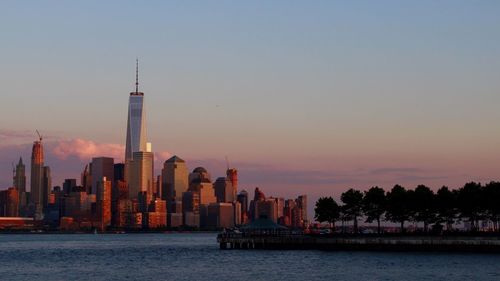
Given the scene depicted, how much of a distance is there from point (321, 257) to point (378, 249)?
49.2 ft

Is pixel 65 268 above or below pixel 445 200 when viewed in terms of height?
below

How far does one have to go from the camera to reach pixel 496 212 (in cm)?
16775

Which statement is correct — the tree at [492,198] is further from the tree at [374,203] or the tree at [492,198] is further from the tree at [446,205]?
the tree at [374,203]

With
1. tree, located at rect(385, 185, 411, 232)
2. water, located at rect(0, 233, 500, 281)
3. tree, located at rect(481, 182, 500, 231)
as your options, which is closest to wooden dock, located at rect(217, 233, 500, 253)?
water, located at rect(0, 233, 500, 281)

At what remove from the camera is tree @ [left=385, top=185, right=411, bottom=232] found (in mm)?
182750

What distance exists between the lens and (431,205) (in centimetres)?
17875

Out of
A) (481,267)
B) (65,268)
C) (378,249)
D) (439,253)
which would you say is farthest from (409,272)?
(65,268)

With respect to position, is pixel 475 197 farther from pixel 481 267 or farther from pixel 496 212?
pixel 481 267

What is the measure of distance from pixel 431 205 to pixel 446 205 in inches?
150

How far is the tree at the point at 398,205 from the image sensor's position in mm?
182750

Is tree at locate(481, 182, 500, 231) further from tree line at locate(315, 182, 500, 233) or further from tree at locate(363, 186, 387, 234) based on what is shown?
tree at locate(363, 186, 387, 234)

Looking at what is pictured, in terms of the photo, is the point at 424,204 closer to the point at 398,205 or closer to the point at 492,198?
the point at 398,205

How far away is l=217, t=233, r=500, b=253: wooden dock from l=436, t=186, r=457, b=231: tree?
16.7 metres

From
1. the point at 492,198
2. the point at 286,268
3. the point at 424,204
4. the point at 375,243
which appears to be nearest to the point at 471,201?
the point at 492,198
